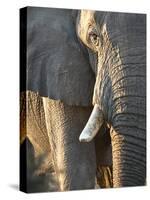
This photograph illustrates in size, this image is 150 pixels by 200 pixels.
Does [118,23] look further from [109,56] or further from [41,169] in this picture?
[41,169]

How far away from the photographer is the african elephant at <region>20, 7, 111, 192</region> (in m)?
6.81

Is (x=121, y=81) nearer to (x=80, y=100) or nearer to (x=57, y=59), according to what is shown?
(x=80, y=100)

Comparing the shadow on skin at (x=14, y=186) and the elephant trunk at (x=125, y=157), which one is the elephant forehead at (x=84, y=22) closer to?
the elephant trunk at (x=125, y=157)

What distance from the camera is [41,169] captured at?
6.82 metres

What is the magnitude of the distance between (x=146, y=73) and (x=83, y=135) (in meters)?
0.88

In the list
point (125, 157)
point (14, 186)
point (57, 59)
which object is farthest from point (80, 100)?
point (14, 186)

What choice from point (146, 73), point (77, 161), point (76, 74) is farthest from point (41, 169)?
point (146, 73)

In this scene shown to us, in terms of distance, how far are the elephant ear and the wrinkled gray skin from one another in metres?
0.09

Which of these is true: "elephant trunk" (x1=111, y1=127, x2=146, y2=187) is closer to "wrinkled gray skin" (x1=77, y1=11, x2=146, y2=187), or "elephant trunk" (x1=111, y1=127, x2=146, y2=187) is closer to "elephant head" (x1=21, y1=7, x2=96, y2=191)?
"wrinkled gray skin" (x1=77, y1=11, x2=146, y2=187)

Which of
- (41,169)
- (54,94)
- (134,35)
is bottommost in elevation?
(41,169)

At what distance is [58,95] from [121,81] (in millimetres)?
618

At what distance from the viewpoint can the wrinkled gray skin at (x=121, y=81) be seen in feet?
23.1

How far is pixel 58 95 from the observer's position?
695 cm

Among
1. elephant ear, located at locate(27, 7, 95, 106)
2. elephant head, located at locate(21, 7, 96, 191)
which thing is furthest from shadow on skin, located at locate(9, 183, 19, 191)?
elephant ear, located at locate(27, 7, 95, 106)
